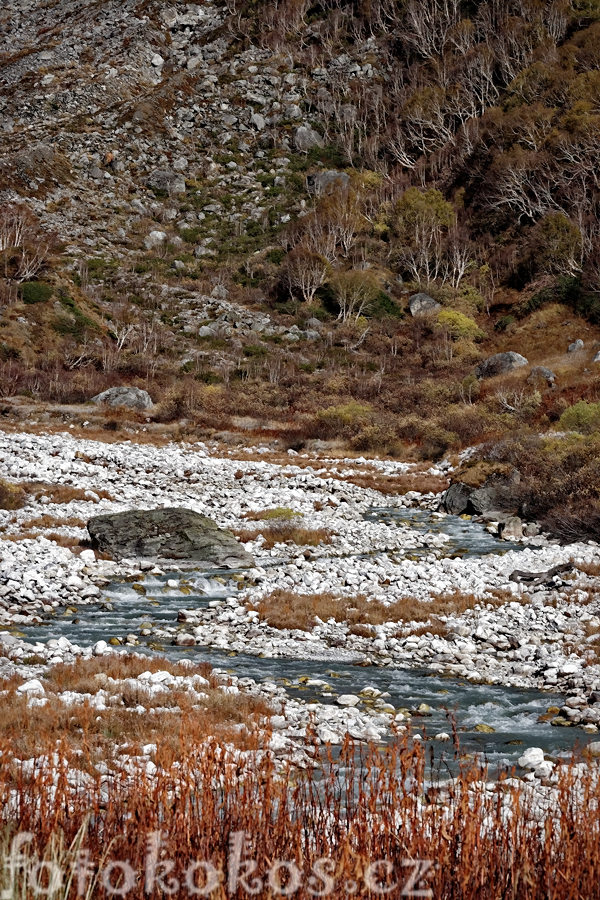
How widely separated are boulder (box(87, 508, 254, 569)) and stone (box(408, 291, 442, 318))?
54683 millimetres

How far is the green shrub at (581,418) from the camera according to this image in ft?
103

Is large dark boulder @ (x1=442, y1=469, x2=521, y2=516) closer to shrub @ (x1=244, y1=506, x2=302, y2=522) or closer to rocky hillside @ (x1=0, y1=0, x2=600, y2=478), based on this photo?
shrub @ (x1=244, y1=506, x2=302, y2=522)

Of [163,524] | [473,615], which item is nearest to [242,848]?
[473,615]

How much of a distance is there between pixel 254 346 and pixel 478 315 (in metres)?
22.3

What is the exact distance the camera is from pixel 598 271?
56.4 metres

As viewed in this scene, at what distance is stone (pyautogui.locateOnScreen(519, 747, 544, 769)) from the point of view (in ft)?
23.2

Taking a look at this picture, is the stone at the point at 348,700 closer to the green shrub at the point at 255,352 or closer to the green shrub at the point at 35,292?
the green shrub at the point at 255,352

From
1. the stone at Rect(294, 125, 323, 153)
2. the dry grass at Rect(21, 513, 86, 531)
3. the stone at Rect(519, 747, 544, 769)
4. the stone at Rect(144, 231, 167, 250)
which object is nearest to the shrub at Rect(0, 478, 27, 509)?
the dry grass at Rect(21, 513, 86, 531)

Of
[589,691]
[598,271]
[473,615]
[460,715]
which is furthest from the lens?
[598,271]

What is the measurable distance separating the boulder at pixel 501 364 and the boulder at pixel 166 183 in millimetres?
51343

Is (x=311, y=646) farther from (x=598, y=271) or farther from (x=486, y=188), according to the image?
(x=486, y=188)

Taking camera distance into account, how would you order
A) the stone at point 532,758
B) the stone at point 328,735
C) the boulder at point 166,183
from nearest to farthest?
the stone at point 532,758 < the stone at point 328,735 < the boulder at point 166,183

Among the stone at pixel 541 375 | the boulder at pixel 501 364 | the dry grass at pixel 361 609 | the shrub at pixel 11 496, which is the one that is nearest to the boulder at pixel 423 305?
the boulder at pixel 501 364

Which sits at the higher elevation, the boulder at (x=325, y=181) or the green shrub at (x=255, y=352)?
the boulder at (x=325, y=181)
